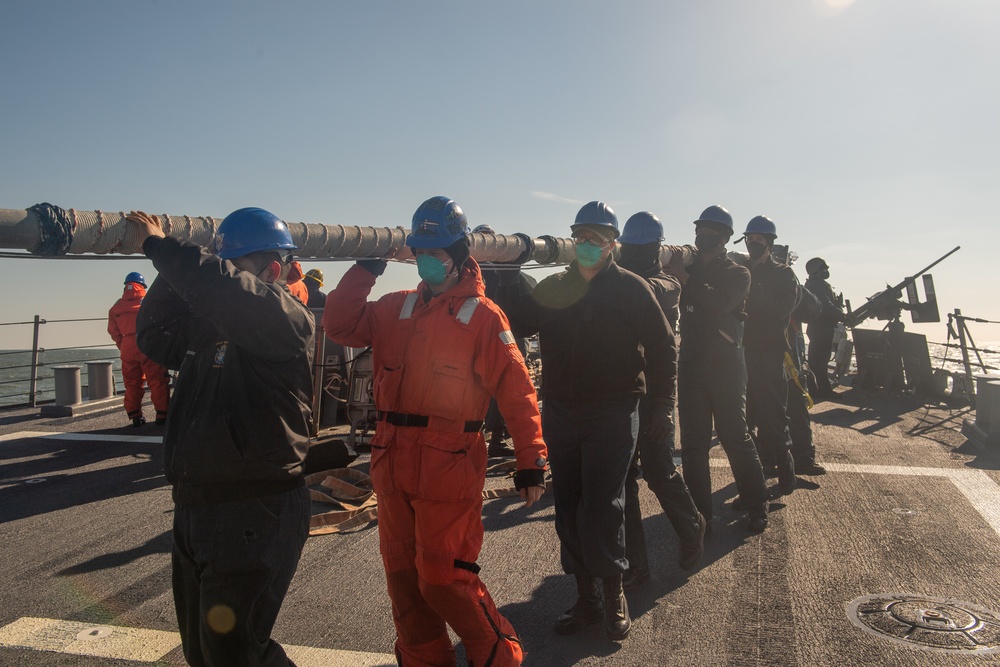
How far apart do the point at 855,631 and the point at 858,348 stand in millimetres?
10573

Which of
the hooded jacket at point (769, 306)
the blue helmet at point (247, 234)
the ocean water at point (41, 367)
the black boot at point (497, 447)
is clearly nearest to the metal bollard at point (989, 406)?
the hooded jacket at point (769, 306)

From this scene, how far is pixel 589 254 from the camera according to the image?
411 cm

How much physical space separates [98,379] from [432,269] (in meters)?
10.3

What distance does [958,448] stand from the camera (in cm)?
845

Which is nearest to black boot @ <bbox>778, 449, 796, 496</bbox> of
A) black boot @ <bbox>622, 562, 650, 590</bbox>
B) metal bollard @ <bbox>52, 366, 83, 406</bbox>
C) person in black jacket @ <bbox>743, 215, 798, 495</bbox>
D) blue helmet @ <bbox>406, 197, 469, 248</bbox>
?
person in black jacket @ <bbox>743, 215, 798, 495</bbox>

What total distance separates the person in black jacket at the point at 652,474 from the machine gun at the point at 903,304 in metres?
9.84

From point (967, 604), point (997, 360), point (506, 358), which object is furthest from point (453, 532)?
point (997, 360)

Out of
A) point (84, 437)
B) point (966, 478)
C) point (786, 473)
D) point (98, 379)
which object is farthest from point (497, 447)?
point (98, 379)

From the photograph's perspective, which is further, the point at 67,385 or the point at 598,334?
Result: the point at 67,385

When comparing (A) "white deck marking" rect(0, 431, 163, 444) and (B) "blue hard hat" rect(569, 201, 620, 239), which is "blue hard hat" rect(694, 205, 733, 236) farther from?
(A) "white deck marking" rect(0, 431, 163, 444)

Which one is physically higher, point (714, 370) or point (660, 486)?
point (714, 370)

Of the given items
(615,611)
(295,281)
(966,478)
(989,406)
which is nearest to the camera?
(615,611)

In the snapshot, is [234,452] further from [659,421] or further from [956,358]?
[956,358]

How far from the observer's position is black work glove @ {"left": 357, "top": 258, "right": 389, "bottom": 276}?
11.8 feet
